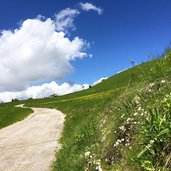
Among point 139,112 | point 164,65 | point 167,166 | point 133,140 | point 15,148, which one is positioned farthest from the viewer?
point 15,148

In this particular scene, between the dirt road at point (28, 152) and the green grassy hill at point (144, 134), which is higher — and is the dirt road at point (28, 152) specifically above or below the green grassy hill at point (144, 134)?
below

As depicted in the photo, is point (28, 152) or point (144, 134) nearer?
point (144, 134)

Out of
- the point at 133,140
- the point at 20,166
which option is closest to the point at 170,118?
the point at 133,140

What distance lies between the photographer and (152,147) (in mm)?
6695

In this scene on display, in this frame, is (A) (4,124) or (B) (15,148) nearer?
(B) (15,148)

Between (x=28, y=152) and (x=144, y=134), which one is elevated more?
(x=144, y=134)

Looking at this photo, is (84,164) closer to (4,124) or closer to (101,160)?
(101,160)

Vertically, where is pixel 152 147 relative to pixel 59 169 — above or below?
above

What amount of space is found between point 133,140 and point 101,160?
146cm

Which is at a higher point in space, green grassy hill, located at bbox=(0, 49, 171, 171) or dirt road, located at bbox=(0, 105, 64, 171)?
green grassy hill, located at bbox=(0, 49, 171, 171)

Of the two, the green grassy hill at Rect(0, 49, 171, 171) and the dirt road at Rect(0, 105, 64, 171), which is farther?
the dirt road at Rect(0, 105, 64, 171)

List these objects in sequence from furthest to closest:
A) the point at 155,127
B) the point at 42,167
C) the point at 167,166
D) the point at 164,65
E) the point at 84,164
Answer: the point at 42,167
the point at 84,164
the point at 164,65
the point at 155,127
the point at 167,166

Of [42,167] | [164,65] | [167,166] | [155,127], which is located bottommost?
[42,167]

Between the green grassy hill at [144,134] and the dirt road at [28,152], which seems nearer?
the green grassy hill at [144,134]
